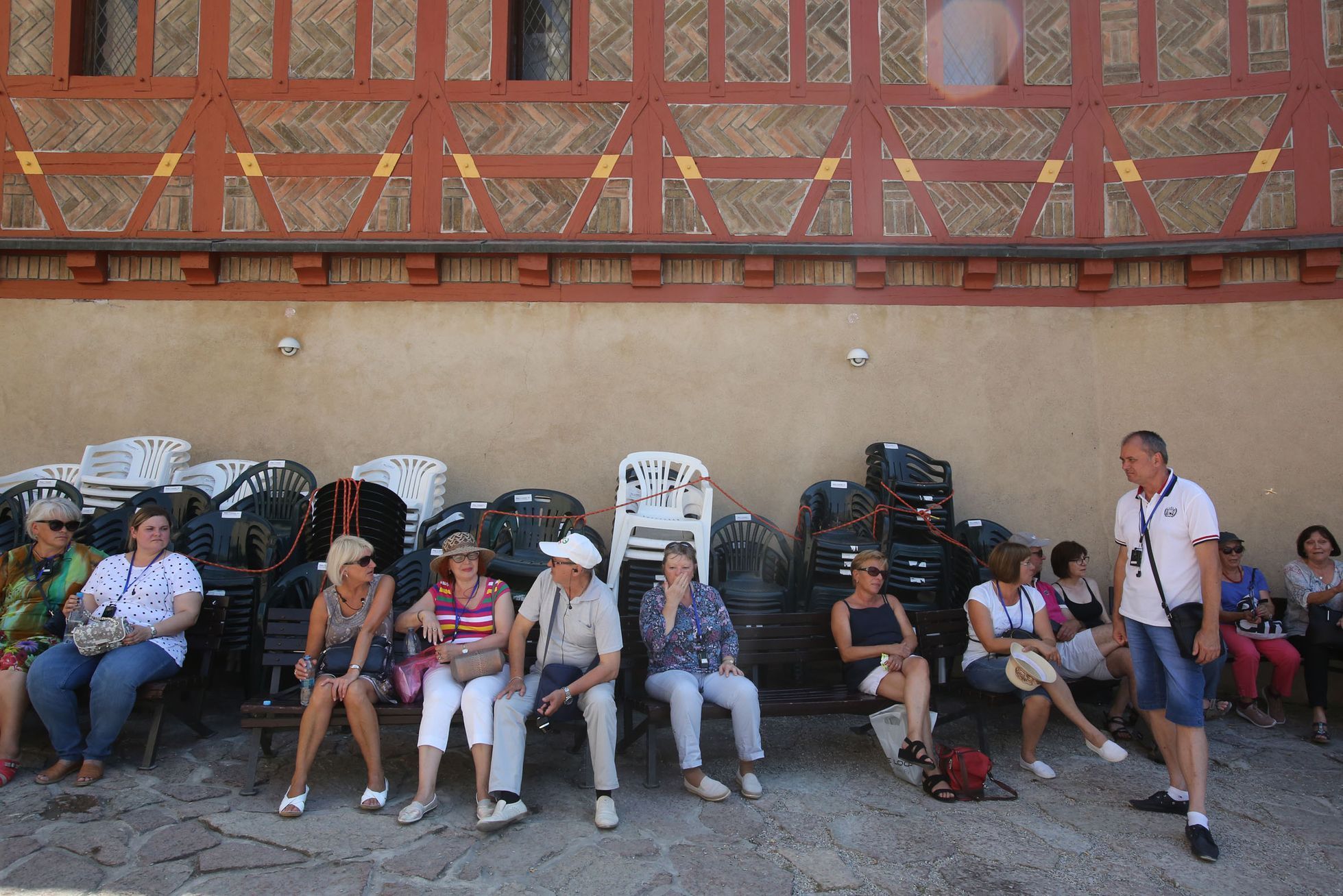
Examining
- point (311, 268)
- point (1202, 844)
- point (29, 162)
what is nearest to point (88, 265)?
point (29, 162)

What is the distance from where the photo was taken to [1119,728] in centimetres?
571

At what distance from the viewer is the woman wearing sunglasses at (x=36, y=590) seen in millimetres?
4930

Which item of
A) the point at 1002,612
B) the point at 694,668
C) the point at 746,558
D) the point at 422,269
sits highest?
the point at 422,269

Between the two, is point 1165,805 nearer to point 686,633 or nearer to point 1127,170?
point 686,633

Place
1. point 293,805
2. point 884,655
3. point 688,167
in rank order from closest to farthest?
point 293,805, point 884,655, point 688,167

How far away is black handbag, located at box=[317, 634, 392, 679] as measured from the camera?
4.75m

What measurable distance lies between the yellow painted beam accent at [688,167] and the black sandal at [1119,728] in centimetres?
497

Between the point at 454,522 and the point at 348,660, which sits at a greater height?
the point at 454,522

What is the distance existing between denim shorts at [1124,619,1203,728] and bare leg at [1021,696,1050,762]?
23.6 inches

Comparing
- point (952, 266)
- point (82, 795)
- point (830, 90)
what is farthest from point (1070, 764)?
point (830, 90)

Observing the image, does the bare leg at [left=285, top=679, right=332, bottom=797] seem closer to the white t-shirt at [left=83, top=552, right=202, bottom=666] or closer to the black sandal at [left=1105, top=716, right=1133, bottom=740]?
the white t-shirt at [left=83, top=552, right=202, bottom=666]

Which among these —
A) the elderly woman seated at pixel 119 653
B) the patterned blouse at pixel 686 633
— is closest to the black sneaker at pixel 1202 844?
the patterned blouse at pixel 686 633

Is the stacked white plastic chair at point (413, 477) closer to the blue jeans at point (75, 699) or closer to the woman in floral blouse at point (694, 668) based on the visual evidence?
the blue jeans at point (75, 699)

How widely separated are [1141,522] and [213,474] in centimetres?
671
